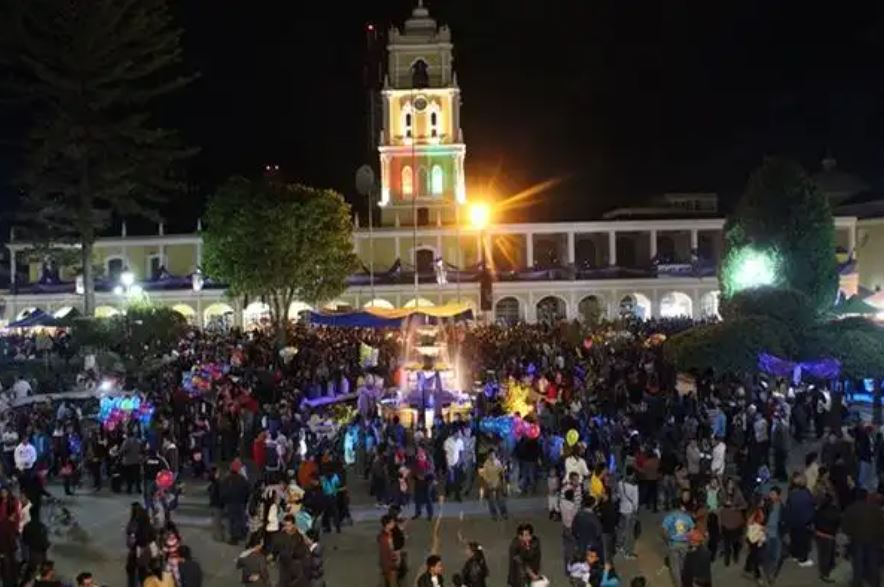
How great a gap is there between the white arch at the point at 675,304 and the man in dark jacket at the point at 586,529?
39.9 meters

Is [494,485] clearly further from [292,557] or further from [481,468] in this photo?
[292,557]

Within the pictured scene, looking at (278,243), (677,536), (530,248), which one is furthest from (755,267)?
(530,248)

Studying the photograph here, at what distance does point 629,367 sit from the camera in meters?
21.7

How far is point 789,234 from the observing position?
73.7 ft

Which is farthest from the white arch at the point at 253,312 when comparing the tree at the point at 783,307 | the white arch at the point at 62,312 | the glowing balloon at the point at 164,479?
the glowing balloon at the point at 164,479

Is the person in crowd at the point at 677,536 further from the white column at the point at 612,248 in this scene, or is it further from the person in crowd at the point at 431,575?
the white column at the point at 612,248

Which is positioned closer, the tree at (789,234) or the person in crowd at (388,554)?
the person in crowd at (388,554)

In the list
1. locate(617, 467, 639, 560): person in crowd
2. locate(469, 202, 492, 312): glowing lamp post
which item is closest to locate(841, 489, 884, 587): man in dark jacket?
locate(617, 467, 639, 560): person in crowd

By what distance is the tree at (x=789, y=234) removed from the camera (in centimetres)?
2238

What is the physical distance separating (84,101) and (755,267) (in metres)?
20.0

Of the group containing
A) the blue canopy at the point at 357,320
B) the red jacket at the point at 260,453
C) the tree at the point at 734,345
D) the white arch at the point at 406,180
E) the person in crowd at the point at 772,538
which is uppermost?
the white arch at the point at 406,180

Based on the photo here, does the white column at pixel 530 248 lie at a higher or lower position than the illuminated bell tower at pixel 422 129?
lower

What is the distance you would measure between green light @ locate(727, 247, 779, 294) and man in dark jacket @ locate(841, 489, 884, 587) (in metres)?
12.6

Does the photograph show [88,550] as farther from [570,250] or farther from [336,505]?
[570,250]
